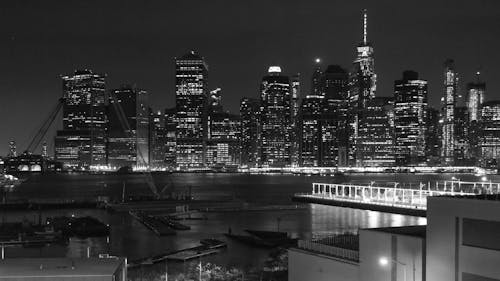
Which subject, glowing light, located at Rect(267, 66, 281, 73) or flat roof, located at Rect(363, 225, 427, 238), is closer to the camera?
flat roof, located at Rect(363, 225, 427, 238)

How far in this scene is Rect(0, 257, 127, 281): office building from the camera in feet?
34.6

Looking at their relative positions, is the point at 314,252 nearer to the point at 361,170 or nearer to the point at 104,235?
the point at 104,235

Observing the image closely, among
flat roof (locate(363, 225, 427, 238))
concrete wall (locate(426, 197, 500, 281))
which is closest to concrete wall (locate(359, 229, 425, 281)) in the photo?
flat roof (locate(363, 225, 427, 238))

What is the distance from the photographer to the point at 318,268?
1727cm

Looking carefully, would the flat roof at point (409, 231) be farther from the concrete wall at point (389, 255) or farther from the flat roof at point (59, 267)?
the flat roof at point (59, 267)

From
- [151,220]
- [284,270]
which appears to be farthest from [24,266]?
[151,220]

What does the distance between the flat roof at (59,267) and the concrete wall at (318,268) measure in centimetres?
653

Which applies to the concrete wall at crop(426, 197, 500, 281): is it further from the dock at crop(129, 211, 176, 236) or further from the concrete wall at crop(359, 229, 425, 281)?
the dock at crop(129, 211, 176, 236)

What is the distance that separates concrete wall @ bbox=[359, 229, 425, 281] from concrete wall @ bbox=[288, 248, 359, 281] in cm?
62

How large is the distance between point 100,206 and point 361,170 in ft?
402

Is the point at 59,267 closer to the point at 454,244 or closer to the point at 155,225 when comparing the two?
the point at 454,244

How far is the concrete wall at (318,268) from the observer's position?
16.1m

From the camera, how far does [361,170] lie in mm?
176500

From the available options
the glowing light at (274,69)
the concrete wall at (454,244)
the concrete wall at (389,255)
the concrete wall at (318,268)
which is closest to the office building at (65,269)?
the concrete wall at (389,255)
